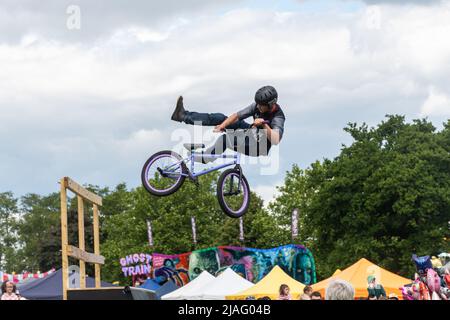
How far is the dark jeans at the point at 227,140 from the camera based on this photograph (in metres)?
12.9

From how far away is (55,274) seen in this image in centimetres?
3903

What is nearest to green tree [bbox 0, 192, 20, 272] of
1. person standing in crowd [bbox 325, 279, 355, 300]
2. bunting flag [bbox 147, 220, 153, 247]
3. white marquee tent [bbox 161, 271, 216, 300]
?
bunting flag [bbox 147, 220, 153, 247]

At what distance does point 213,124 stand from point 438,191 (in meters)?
55.3

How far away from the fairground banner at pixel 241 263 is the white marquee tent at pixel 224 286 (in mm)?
9011

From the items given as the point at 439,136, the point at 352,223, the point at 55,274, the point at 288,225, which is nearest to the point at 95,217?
the point at 55,274

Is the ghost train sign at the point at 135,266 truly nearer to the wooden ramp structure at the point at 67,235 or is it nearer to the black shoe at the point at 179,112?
the wooden ramp structure at the point at 67,235

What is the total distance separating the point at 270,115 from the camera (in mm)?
12680

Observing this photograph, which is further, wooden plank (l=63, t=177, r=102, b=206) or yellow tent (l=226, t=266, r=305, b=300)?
yellow tent (l=226, t=266, r=305, b=300)

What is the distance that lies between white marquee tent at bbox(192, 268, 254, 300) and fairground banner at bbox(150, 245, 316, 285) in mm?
9011

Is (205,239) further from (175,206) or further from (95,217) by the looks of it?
(95,217)

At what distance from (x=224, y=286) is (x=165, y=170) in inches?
879

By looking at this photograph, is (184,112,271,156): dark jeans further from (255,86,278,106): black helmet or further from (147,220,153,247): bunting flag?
(147,220,153,247): bunting flag

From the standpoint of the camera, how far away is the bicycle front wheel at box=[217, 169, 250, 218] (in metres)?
13.0
